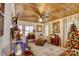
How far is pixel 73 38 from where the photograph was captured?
1733mm

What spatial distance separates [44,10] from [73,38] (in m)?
0.50

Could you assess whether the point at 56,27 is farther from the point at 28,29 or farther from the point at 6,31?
the point at 6,31

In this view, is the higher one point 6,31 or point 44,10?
point 44,10

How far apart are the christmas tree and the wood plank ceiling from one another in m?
0.19

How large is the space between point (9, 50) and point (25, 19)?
42 cm

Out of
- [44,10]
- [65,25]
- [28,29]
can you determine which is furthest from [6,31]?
[65,25]

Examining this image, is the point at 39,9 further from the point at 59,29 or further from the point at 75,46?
the point at 75,46

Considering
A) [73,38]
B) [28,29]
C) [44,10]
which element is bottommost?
[73,38]

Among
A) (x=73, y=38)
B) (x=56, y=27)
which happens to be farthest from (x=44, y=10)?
(x=73, y=38)

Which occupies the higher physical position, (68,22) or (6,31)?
(68,22)

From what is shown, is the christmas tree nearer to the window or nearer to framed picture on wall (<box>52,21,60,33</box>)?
framed picture on wall (<box>52,21,60,33</box>)

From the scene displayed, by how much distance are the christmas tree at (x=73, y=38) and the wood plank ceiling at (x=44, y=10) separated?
0.64 feet

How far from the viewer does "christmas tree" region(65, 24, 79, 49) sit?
1721 mm

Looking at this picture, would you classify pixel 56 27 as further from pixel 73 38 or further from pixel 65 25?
pixel 73 38
